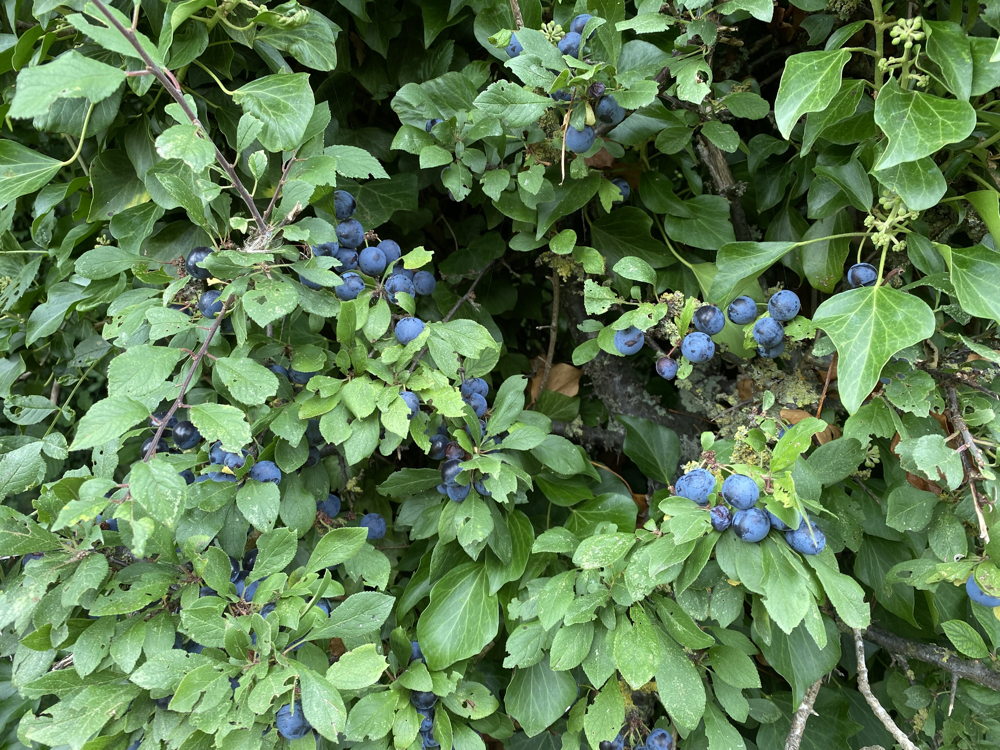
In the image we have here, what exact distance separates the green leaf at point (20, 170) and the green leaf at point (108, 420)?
446 millimetres

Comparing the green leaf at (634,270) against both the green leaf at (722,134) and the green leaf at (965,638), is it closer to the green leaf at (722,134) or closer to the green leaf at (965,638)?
the green leaf at (722,134)

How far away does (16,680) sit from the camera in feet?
2.93

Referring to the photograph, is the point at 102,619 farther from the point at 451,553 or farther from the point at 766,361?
the point at 766,361

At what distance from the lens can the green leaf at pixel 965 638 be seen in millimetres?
889

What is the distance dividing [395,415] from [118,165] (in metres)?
0.72

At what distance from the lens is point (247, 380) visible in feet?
2.63

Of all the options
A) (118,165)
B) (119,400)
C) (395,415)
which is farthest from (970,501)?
(118,165)

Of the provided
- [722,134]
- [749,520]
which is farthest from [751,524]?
[722,134]

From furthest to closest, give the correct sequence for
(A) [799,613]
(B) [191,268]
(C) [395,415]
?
(B) [191,268] < (C) [395,415] < (A) [799,613]

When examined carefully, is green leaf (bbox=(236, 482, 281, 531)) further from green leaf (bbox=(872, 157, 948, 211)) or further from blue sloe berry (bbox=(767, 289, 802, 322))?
green leaf (bbox=(872, 157, 948, 211))

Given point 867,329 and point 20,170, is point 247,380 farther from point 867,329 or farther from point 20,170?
point 867,329

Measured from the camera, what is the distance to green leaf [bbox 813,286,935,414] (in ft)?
2.58

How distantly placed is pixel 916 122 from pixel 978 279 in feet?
0.71

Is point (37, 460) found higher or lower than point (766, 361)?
higher
